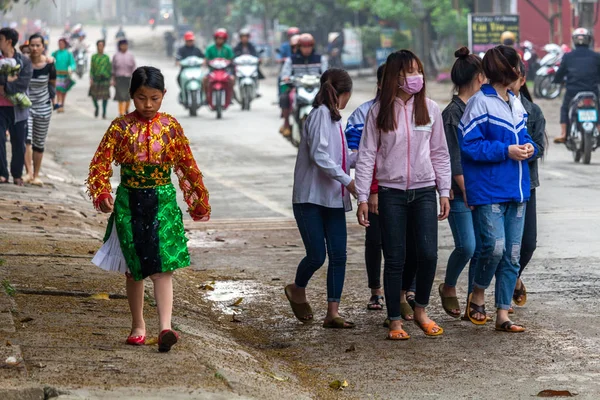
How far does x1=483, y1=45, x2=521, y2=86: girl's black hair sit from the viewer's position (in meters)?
7.42

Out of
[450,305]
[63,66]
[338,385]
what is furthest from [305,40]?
[338,385]

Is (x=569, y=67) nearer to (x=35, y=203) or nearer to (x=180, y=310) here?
(x=35, y=203)

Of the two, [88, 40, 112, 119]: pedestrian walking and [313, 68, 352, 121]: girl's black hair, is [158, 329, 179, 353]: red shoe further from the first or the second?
[88, 40, 112, 119]: pedestrian walking

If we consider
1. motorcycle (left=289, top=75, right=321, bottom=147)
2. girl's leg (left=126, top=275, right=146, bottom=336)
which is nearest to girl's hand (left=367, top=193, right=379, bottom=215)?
girl's leg (left=126, top=275, right=146, bottom=336)

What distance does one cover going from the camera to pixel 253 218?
13.2m

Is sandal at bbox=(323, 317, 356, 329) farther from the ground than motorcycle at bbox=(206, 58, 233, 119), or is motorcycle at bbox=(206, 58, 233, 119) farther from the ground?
sandal at bbox=(323, 317, 356, 329)

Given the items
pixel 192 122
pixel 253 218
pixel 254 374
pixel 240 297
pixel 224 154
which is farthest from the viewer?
pixel 192 122

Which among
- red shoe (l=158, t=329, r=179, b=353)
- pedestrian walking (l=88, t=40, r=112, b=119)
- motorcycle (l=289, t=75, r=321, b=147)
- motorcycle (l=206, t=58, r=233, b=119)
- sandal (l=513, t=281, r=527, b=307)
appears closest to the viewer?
red shoe (l=158, t=329, r=179, b=353)

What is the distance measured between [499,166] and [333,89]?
109 centimetres

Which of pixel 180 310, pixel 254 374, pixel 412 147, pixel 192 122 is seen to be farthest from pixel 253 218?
pixel 192 122

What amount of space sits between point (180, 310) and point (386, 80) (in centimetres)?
199

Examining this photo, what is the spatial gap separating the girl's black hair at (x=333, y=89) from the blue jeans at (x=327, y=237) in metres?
0.57

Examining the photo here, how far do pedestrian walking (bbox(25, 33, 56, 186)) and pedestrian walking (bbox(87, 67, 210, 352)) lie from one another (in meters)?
8.38

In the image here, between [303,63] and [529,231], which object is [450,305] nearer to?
[529,231]
